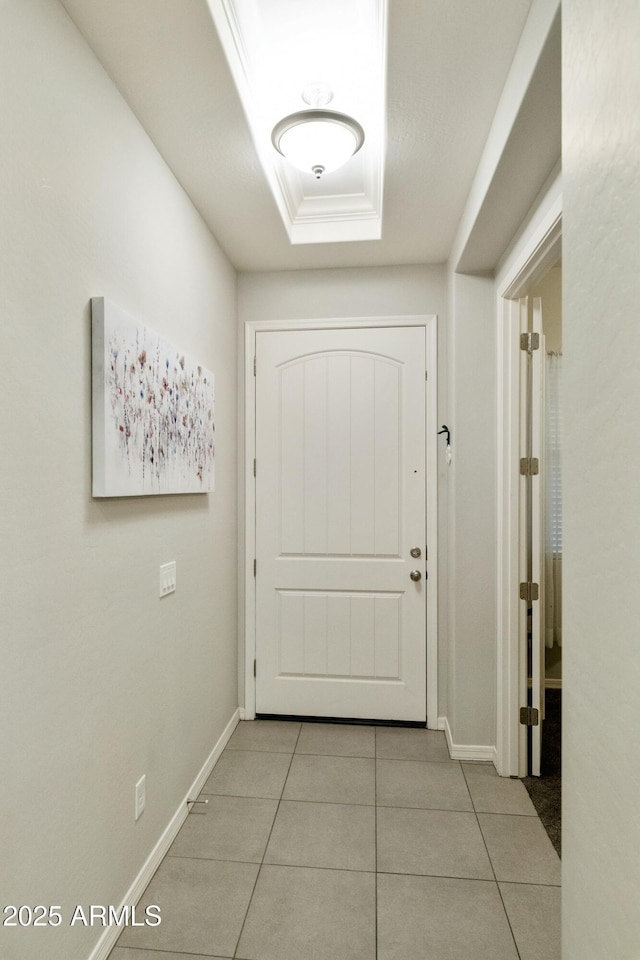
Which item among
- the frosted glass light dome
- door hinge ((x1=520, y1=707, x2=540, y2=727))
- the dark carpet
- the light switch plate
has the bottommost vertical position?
the dark carpet

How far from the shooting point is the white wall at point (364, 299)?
9.34ft

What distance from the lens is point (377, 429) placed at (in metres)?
2.88

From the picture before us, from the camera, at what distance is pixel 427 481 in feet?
9.38

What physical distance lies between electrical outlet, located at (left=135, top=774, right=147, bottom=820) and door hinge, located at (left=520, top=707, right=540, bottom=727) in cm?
162

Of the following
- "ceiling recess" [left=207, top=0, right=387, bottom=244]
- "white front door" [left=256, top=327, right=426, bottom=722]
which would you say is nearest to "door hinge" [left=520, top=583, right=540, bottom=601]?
"white front door" [left=256, top=327, right=426, bottom=722]

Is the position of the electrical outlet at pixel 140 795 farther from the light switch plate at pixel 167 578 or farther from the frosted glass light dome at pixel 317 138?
the frosted glass light dome at pixel 317 138

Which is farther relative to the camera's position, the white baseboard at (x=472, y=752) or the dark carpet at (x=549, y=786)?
the white baseboard at (x=472, y=752)

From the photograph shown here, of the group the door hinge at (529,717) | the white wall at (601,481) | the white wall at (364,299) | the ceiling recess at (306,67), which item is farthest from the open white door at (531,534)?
the white wall at (601,481)

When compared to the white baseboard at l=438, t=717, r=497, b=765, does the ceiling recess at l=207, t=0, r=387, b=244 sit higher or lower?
higher

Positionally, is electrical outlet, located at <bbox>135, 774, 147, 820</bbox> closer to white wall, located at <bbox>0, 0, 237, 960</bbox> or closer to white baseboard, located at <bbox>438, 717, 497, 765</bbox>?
white wall, located at <bbox>0, 0, 237, 960</bbox>

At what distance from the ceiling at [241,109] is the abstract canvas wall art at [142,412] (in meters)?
0.69

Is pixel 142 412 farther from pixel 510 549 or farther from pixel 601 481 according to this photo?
pixel 510 549

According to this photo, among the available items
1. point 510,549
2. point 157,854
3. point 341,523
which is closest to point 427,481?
point 341,523

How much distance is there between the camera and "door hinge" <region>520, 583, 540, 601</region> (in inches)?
92.2
